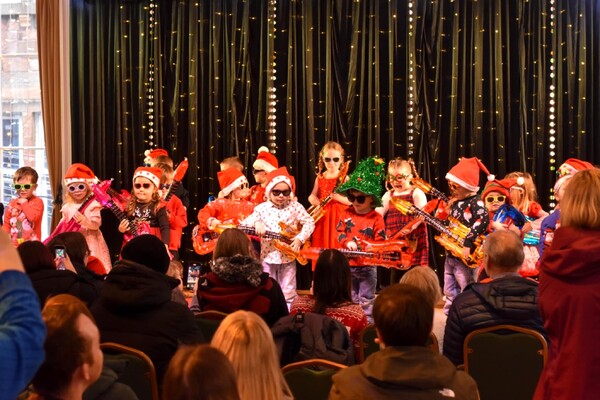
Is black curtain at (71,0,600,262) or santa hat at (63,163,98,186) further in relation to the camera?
black curtain at (71,0,600,262)

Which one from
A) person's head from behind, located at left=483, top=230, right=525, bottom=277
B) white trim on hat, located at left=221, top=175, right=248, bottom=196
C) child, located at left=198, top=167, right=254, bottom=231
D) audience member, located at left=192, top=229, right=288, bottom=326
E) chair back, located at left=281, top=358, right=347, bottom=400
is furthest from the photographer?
white trim on hat, located at left=221, top=175, right=248, bottom=196

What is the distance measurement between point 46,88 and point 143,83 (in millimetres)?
1227

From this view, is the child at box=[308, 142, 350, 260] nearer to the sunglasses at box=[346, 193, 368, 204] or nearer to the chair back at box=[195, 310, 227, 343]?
the sunglasses at box=[346, 193, 368, 204]

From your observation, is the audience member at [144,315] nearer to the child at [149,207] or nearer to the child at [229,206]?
the child at [229,206]

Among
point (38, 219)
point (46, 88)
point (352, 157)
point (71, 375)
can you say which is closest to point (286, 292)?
point (352, 157)

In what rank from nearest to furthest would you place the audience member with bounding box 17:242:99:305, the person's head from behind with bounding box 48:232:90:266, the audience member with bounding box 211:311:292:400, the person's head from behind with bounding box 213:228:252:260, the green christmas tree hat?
1. the audience member with bounding box 211:311:292:400
2. the audience member with bounding box 17:242:99:305
3. the person's head from behind with bounding box 213:228:252:260
4. the person's head from behind with bounding box 48:232:90:266
5. the green christmas tree hat

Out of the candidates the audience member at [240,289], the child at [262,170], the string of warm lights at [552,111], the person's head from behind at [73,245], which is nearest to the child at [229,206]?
the child at [262,170]

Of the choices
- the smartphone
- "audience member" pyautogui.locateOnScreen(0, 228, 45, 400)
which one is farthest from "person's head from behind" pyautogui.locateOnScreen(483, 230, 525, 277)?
"audience member" pyautogui.locateOnScreen(0, 228, 45, 400)

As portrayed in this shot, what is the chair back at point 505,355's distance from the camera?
3.74 metres

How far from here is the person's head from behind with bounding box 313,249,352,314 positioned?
4.24m

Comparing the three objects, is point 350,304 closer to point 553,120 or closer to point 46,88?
point 553,120

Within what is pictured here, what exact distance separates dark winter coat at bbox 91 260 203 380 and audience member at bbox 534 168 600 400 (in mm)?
1540

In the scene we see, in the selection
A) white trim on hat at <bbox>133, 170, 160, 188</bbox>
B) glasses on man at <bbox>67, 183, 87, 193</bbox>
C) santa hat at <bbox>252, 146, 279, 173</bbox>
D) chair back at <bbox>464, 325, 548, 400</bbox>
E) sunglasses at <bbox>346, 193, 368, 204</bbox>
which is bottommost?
chair back at <bbox>464, 325, 548, 400</bbox>

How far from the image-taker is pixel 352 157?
9539 mm
